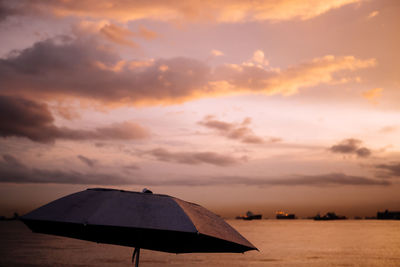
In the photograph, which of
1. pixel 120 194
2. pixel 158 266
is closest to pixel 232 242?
pixel 120 194

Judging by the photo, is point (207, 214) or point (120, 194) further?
point (207, 214)

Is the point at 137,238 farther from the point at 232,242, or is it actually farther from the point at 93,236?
the point at 232,242

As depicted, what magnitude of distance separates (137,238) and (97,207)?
148 cm

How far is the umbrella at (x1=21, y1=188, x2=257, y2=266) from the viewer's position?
6227 millimetres

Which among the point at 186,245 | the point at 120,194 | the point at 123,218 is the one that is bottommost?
the point at 186,245

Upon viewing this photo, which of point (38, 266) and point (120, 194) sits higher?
point (120, 194)

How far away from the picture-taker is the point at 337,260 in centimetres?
5772

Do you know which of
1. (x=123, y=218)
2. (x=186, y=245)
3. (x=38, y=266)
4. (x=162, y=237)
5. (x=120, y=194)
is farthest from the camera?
(x=38, y=266)

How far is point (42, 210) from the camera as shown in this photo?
6.59 m

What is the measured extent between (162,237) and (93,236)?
1426mm

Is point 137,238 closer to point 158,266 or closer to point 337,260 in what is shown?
point 158,266

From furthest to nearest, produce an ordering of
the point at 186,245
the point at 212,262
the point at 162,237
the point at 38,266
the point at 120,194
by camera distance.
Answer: the point at 212,262
the point at 38,266
the point at 186,245
the point at 162,237
the point at 120,194

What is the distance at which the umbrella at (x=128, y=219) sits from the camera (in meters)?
6.23

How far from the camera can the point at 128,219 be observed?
20.5ft
